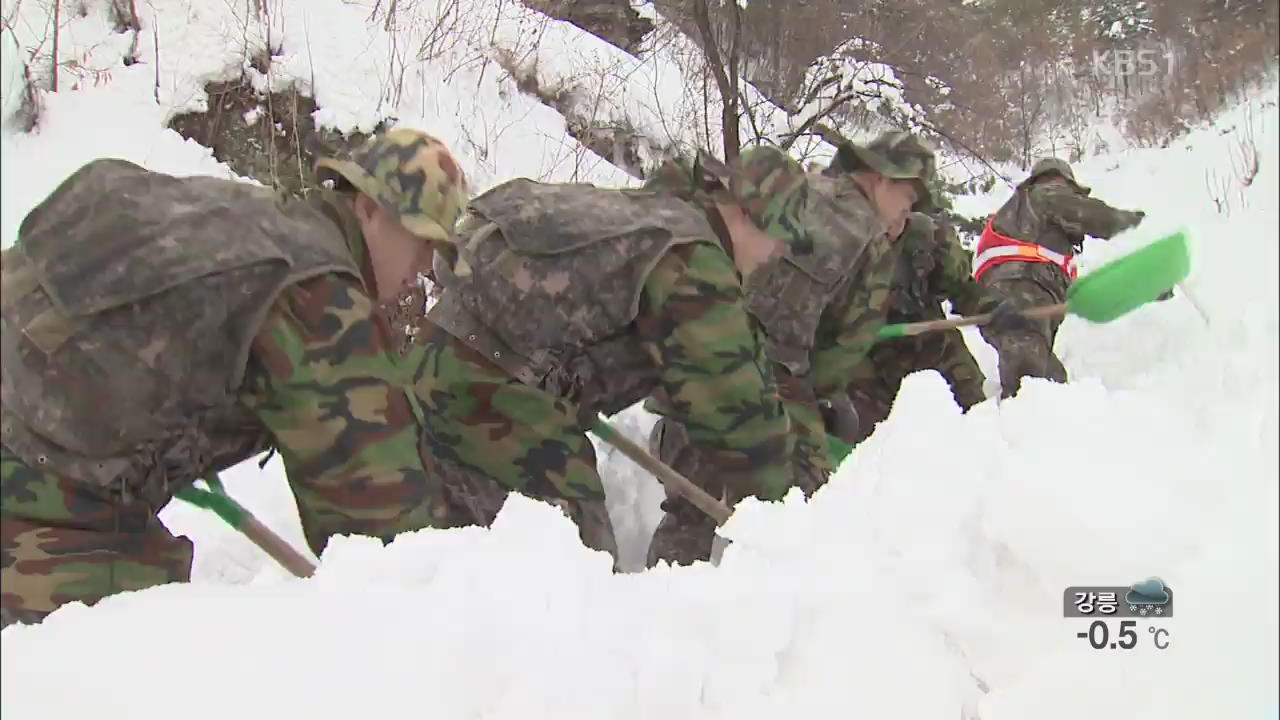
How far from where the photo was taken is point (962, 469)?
4.54 ft

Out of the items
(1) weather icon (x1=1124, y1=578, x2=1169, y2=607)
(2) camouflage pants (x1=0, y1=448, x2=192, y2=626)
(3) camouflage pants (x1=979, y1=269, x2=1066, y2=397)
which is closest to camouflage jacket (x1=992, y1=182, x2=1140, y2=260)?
(3) camouflage pants (x1=979, y1=269, x2=1066, y2=397)

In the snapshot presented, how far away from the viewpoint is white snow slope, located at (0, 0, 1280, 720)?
0.91 metres

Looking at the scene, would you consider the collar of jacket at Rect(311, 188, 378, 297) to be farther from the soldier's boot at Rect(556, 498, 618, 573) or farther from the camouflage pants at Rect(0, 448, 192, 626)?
the soldier's boot at Rect(556, 498, 618, 573)

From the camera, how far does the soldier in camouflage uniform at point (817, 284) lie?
1.91 m

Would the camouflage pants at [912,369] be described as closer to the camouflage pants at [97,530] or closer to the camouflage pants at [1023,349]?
the camouflage pants at [1023,349]

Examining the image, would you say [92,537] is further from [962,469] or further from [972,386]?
[972,386]

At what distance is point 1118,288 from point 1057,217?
0.29 metres

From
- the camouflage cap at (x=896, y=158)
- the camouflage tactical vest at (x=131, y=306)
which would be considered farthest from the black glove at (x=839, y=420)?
the camouflage tactical vest at (x=131, y=306)

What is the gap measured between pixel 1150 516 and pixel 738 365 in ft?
2.24

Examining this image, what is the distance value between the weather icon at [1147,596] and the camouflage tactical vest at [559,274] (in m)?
0.84

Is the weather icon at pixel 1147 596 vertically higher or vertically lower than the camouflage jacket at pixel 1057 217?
lower

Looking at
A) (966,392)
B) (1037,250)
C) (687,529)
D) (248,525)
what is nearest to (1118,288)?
(1037,250)

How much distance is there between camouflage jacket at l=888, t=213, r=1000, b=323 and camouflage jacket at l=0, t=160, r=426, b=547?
6.70 ft
